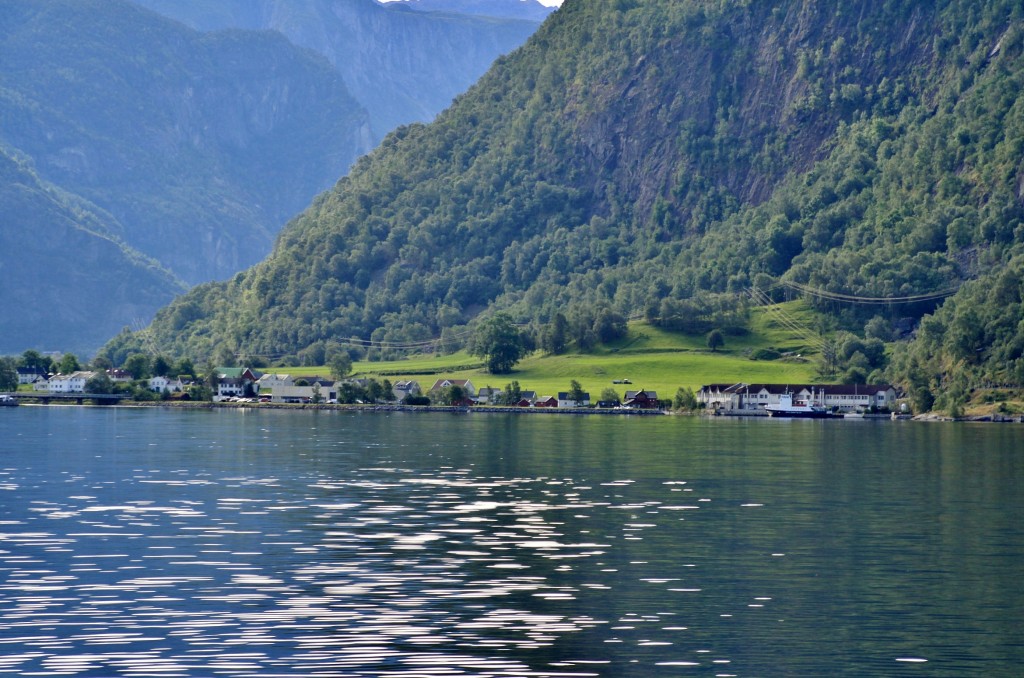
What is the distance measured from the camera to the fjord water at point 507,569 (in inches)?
1857

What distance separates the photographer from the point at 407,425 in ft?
647

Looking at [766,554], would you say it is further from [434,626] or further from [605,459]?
[605,459]

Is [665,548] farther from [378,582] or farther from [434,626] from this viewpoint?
[434,626]

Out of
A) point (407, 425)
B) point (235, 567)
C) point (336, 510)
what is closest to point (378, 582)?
point (235, 567)

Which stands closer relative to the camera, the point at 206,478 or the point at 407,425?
the point at 206,478

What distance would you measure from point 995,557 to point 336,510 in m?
33.5

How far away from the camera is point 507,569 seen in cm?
6209

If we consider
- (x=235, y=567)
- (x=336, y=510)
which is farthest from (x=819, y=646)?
(x=336, y=510)

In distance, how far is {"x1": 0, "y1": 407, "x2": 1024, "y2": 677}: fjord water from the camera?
155 ft

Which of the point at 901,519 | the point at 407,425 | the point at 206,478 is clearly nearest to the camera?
the point at 901,519

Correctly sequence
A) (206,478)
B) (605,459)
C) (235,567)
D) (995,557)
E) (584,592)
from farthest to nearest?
(605,459) → (206,478) → (995,557) → (235,567) → (584,592)

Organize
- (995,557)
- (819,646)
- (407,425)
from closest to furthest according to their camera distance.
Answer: (819,646) < (995,557) < (407,425)

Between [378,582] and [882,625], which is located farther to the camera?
[378,582]

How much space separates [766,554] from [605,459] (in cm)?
5841
